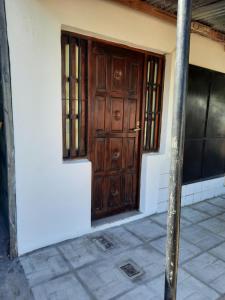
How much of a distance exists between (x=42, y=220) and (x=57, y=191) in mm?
302

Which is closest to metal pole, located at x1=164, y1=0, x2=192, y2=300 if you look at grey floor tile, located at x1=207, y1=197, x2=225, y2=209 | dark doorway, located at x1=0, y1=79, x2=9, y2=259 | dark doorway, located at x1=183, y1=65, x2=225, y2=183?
dark doorway, located at x1=0, y1=79, x2=9, y2=259

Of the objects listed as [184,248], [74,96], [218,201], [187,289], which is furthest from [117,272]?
[218,201]

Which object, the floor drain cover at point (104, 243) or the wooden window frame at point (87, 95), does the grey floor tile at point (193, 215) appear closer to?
the wooden window frame at point (87, 95)

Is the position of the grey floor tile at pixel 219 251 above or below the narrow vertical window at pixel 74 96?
below

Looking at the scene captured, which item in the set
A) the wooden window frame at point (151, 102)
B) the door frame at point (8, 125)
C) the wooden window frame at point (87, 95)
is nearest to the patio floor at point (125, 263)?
the door frame at point (8, 125)

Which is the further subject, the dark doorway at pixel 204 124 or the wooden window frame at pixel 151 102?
the dark doorway at pixel 204 124

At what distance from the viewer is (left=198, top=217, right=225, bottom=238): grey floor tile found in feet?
8.60

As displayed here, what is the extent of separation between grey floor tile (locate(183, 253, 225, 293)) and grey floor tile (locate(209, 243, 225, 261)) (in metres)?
0.06

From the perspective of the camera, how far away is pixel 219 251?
7.34 feet

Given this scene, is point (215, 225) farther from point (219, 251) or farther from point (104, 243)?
point (104, 243)

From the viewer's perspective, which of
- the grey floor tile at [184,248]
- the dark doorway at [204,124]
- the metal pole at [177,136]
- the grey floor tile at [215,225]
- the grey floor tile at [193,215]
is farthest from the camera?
the dark doorway at [204,124]

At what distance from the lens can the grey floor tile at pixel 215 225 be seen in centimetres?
262

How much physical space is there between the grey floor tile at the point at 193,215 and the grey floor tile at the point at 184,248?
58cm

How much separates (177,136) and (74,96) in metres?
1.48
